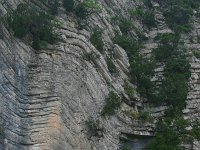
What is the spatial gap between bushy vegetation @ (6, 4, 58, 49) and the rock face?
Answer: 0.37 m

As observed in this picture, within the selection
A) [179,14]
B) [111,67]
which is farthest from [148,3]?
[111,67]

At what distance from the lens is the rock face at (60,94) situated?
65.0 feet

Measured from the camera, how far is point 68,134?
20.6 m

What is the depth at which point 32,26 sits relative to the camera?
2398 centimetres

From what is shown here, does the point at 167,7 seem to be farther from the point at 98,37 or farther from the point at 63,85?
the point at 63,85

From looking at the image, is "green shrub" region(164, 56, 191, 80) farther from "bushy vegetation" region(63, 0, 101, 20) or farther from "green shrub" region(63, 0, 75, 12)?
"green shrub" region(63, 0, 75, 12)

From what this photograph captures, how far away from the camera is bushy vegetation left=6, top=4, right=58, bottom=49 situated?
23.1 meters

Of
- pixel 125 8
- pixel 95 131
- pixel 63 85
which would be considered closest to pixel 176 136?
pixel 95 131

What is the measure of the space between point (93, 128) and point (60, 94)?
192 cm

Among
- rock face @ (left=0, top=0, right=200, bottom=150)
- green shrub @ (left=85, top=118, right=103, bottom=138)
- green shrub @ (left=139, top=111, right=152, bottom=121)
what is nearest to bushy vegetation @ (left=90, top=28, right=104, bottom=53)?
rock face @ (left=0, top=0, right=200, bottom=150)

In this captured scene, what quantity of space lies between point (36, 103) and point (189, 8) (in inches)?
727

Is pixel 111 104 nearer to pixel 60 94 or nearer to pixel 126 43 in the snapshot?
pixel 60 94

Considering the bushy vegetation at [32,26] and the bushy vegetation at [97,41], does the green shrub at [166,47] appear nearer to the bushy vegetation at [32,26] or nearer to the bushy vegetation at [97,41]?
the bushy vegetation at [97,41]

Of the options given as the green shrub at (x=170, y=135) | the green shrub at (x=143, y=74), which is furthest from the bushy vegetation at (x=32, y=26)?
the green shrub at (x=170, y=135)
